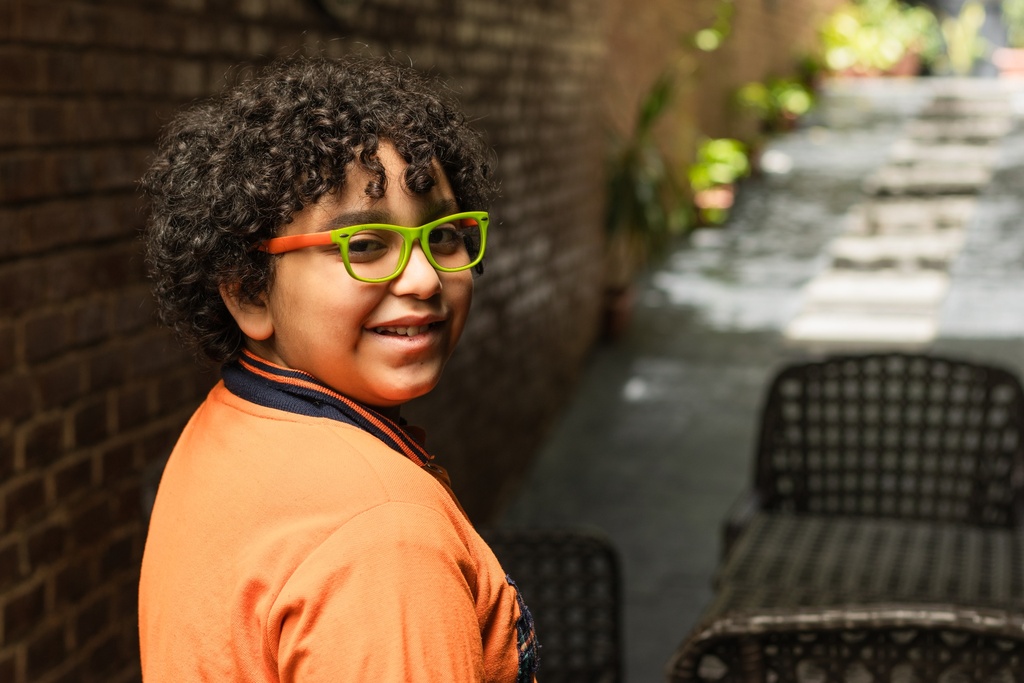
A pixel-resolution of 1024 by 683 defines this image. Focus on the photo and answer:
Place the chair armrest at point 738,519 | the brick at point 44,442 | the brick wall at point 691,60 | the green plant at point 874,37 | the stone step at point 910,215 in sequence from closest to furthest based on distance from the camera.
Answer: the brick at point 44,442
the chair armrest at point 738,519
the brick wall at point 691,60
the stone step at point 910,215
the green plant at point 874,37

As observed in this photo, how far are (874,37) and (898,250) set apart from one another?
951 cm

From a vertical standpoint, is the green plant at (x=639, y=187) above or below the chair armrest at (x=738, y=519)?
above

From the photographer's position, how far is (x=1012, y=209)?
32.6ft

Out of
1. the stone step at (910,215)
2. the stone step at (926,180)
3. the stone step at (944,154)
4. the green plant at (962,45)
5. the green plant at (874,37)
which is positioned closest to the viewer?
the stone step at (910,215)

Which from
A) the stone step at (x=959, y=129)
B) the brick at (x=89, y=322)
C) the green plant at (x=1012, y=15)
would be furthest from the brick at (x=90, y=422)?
the green plant at (x=1012, y=15)

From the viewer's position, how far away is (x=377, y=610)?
0.91 meters

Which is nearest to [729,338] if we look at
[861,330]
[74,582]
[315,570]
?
[861,330]

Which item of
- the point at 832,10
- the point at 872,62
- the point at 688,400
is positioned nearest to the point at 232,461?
the point at 688,400

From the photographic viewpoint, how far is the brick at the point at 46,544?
225 cm

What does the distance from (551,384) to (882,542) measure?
3.34m

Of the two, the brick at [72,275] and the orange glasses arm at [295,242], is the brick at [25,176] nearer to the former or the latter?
the brick at [72,275]

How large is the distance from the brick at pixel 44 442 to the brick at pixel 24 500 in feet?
0.10

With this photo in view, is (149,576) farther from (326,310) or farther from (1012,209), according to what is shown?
(1012,209)

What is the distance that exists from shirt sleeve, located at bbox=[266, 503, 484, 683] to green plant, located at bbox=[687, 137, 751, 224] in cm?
936
